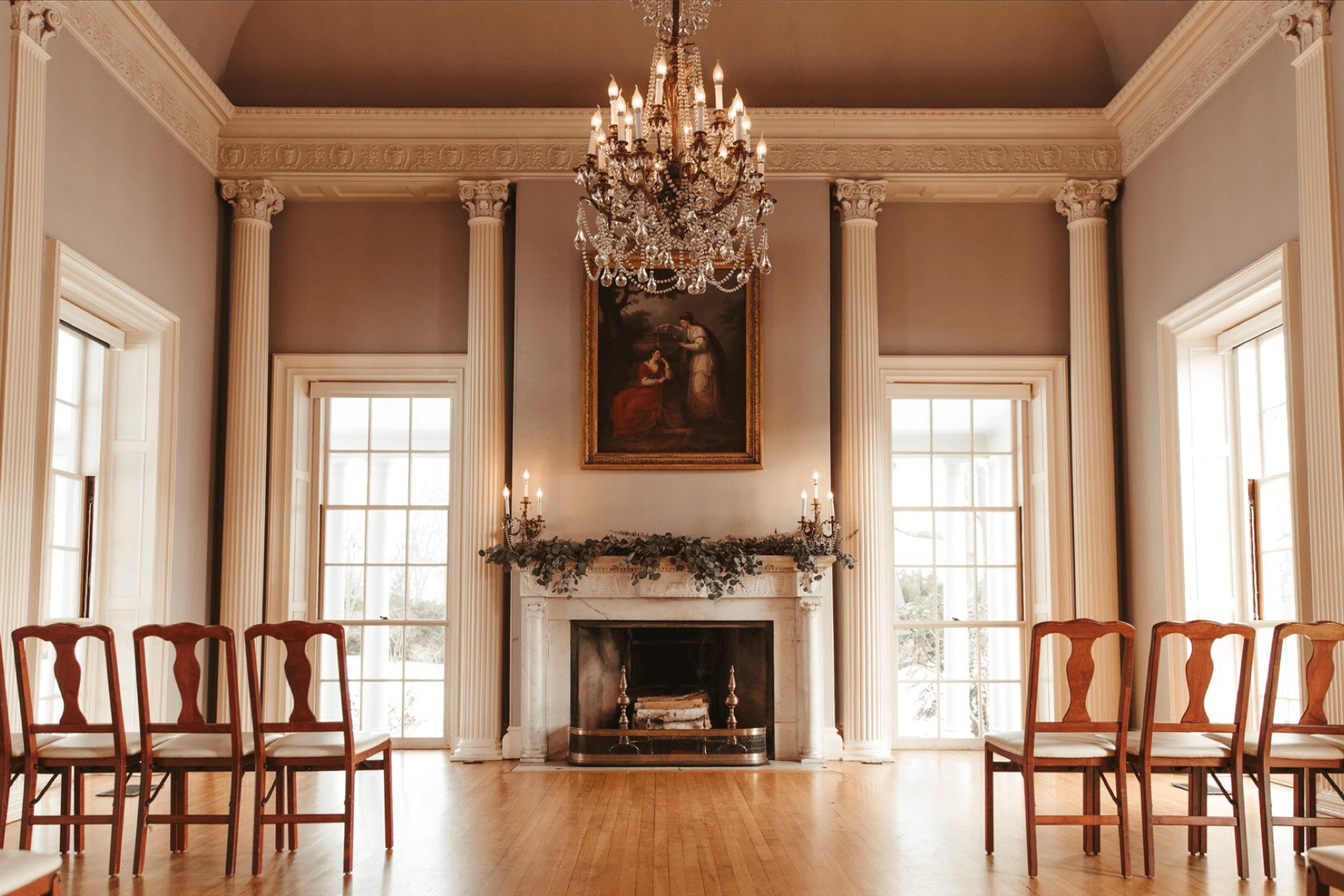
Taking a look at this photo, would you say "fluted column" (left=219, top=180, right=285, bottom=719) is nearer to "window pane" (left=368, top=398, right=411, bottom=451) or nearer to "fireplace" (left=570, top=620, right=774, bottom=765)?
"window pane" (left=368, top=398, right=411, bottom=451)

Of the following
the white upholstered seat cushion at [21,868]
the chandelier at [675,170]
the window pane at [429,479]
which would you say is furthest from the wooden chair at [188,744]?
the window pane at [429,479]

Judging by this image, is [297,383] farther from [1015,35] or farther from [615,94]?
[1015,35]

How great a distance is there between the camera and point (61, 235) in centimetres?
670

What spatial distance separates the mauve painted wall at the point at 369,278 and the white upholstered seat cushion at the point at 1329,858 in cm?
670

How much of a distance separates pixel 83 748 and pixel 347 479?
4163 mm

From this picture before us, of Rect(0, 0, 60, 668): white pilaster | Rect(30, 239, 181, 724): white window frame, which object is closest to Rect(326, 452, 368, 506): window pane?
Rect(30, 239, 181, 724): white window frame

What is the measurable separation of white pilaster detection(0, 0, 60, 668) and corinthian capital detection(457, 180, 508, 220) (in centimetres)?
301

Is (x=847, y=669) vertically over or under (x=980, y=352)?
under

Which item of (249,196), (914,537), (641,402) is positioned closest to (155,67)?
(249,196)

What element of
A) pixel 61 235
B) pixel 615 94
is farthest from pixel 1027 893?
pixel 61 235

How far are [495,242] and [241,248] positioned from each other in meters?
1.78

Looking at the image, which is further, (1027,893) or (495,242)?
(495,242)

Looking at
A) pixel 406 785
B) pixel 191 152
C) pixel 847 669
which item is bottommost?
pixel 406 785

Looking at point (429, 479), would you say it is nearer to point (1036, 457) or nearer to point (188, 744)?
point (188, 744)
